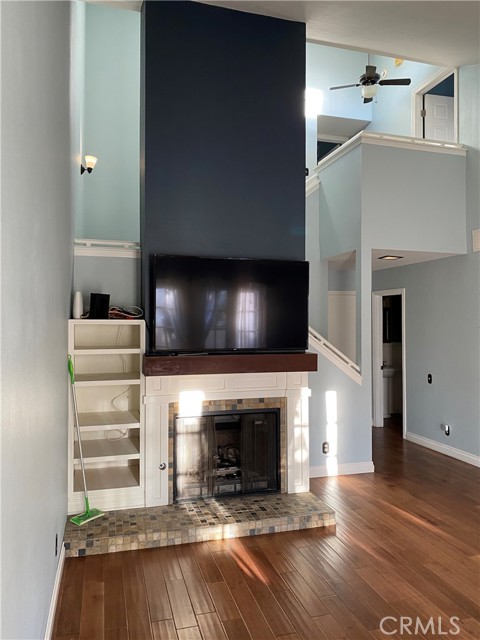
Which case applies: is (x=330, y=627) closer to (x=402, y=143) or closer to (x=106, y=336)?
(x=106, y=336)

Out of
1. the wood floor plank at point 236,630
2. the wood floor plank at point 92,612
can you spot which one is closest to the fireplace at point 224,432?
Answer: the wood floor plank at point 92,612

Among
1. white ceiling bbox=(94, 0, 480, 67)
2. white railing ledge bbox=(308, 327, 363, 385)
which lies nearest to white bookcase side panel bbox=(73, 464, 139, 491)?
white railing ledge bbox=(308, 327, 363, 385)

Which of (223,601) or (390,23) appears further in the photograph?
(390,23)

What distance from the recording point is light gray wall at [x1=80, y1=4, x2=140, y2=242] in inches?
253

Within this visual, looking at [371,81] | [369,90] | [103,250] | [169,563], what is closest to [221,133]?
Answer: [103,250]

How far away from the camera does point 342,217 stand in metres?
5.53

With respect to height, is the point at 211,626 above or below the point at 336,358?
below

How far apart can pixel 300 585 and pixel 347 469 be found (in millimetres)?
2261

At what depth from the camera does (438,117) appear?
6.61 m

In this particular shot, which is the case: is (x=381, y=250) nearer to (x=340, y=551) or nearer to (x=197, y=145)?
(x=197, y=145)

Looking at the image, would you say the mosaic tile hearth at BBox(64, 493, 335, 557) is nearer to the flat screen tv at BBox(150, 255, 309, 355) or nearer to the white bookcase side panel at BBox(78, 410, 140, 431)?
the white bookcase side panel at BBox(78, 410, 140, 431)

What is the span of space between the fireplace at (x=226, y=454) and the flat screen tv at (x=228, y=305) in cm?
59

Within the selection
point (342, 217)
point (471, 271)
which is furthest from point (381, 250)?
point (471, 271)

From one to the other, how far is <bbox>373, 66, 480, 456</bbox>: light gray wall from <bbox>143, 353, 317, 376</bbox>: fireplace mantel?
2.29 m
